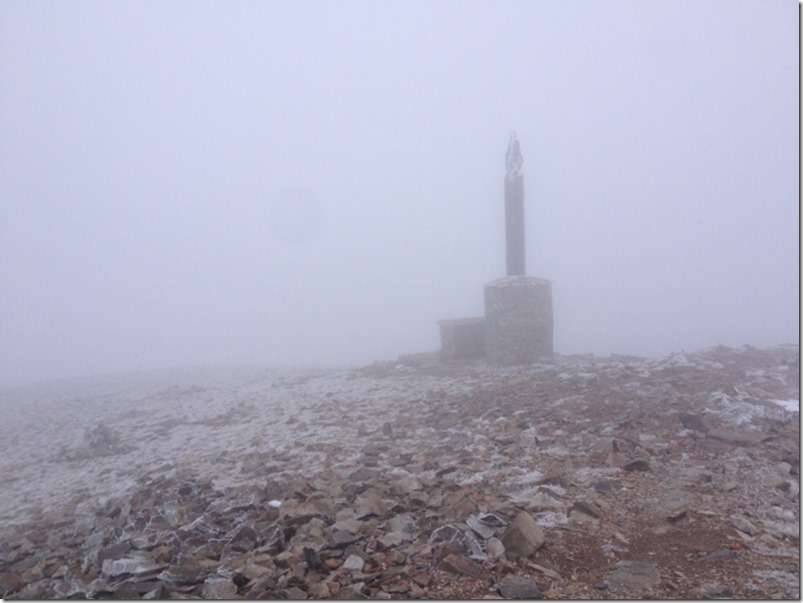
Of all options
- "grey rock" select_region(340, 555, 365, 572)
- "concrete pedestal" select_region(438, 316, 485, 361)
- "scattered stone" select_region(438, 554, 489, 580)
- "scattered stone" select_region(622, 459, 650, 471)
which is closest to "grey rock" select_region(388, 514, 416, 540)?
"grey rock" select_region(340, 555, 365, 572)

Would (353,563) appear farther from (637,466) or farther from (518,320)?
(518,320)

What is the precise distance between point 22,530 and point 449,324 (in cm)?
992

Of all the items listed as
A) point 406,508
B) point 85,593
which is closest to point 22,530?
point 85,593

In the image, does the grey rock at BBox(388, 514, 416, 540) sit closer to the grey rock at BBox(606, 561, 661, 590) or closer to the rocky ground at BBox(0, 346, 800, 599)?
the rocky ground at BBox(0, 346, 800, 599)

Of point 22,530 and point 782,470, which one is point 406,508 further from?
point 22,530

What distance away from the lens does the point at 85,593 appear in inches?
168

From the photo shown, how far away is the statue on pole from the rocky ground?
4162 mm

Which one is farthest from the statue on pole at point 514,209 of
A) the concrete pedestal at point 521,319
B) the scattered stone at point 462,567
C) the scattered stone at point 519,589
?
the scattered stone at point 519,589

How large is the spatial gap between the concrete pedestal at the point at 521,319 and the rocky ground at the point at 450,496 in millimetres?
2222

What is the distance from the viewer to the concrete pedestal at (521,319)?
12.2 m

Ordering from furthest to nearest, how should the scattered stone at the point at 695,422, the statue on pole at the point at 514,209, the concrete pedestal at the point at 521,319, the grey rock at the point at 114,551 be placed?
the statue on pole at the point at 514,209 → the concrete pedestal at the point at 521,319 → the scattered stone at the point at 695,422 → the grey rock at the point at 114,551

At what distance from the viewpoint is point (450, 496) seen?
16.4 ft

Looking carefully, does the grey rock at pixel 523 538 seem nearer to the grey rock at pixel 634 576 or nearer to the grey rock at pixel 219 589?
the grey rock at pixel 634 576

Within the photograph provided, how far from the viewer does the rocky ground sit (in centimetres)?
373
